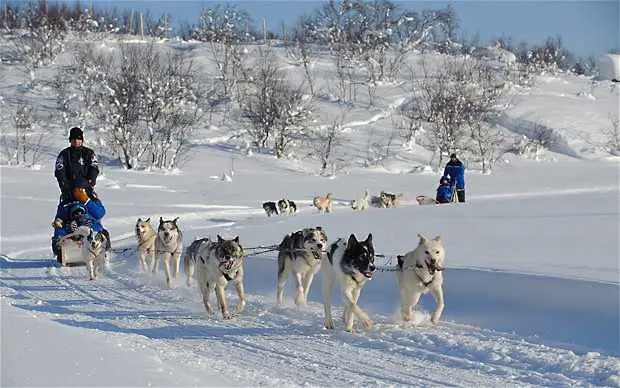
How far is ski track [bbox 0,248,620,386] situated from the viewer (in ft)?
12.8

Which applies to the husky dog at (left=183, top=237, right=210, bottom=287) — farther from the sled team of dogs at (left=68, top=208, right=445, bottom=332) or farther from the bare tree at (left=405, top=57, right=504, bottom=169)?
the bare tree at (left=405, top=57, right=504, bottom=169)

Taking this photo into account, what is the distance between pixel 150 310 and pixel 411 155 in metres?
24.9

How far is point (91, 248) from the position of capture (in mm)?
7586

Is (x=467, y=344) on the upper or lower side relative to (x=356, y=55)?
lower

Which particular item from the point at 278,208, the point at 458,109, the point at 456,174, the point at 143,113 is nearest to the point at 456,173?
the point at 456,174

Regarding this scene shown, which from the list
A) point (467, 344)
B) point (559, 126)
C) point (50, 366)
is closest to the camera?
point (50, 366)

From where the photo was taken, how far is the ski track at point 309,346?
391 centimetres

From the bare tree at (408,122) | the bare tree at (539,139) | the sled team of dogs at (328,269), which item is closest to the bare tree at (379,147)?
the bare tree at (408,122)

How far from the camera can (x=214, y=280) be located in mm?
5730

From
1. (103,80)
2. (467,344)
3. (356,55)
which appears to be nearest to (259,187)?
(103,80)

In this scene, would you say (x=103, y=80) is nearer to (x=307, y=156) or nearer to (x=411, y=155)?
(x=307, y=156)

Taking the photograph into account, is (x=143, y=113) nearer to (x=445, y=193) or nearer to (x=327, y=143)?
(x=327, y=143)

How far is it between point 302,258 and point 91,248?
264 cm

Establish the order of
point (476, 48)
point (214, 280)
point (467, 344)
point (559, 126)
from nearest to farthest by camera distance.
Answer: point (467, 344)
point (214, 280)
point (559, 126)
point (476, 48)
